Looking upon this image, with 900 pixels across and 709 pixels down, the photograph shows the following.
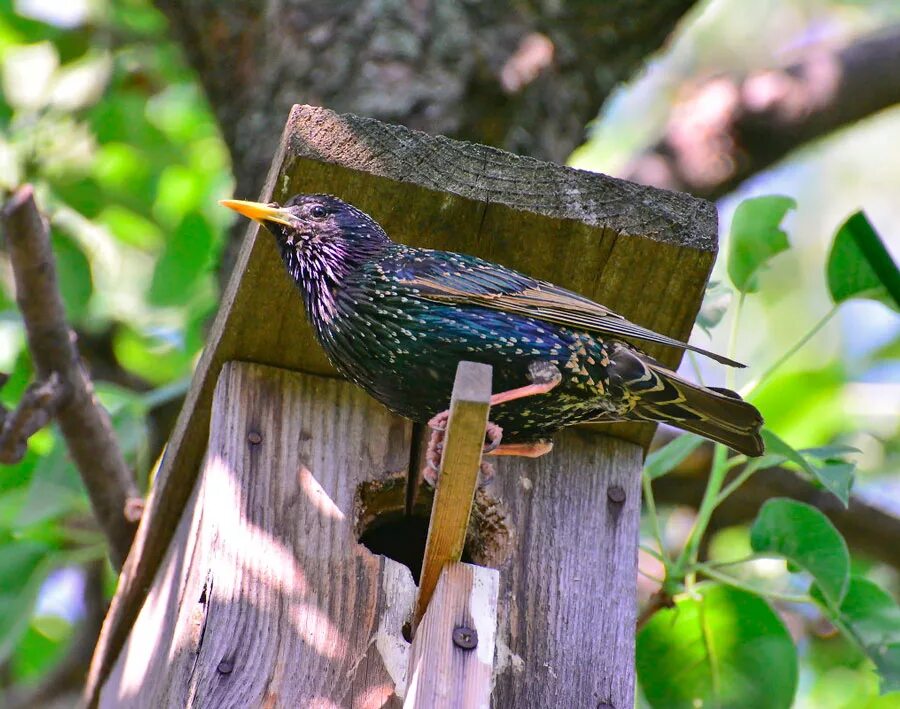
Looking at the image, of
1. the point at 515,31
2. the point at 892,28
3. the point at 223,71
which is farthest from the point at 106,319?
the point at 892,28

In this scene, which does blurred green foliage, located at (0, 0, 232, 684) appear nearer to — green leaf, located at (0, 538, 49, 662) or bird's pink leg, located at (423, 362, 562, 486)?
green leaf, located at (0, 538, 49, 662)

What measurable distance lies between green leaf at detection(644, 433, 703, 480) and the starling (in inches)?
14.6

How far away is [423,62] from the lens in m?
4.11

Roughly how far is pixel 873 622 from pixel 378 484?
1.23 m

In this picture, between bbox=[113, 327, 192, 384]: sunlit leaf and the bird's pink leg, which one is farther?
bbox=[113, 327, 192, 384]: sunlit leaf

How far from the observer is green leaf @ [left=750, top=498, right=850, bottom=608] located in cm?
286

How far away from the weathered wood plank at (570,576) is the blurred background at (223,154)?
581 mm

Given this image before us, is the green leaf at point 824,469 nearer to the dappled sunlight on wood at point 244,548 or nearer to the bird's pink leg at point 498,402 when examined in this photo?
the bird's pink leg at point 498,402

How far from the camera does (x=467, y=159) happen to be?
270 centimetres

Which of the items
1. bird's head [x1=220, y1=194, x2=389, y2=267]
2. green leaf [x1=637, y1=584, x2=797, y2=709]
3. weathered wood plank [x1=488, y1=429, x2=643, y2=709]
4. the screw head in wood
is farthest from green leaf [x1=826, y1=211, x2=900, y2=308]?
the screw head in wood

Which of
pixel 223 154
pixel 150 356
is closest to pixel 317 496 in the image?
pixel 150 356

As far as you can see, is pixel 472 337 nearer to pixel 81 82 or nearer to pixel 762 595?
pixel 762 595

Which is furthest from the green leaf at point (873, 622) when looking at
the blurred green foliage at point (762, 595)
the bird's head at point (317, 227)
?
the bird's head at point (317, 227)

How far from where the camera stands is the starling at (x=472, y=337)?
8.34 ft
